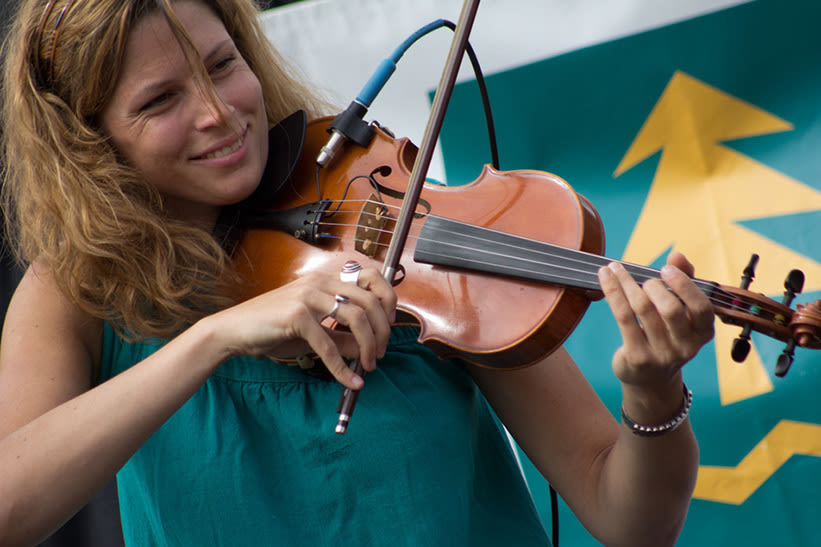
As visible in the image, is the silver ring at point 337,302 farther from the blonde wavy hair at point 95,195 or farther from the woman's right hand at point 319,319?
the blonde wavy hair at point 95,195

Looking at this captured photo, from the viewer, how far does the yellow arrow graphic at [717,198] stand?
1.56 metres

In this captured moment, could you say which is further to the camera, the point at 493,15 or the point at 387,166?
the point at 493,15

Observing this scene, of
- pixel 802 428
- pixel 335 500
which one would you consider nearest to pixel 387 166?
pixel 335 500

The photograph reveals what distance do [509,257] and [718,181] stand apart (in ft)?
3.10

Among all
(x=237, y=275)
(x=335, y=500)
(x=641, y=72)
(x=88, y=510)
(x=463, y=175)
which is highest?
(x=641, y=72)

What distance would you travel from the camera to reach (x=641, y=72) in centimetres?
Answer: 175

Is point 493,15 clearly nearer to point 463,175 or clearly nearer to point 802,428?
point 463,175

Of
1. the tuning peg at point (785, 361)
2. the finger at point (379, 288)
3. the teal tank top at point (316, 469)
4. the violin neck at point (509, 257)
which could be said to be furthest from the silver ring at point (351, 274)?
the tuning peg at point (785, 361)

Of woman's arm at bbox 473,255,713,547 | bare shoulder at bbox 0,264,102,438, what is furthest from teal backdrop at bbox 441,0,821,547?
bare shoulder at bbox 0,264,102,438

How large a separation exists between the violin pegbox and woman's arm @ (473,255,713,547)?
4 centimetres

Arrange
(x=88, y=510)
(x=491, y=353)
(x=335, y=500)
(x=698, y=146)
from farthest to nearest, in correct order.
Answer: (x=88, y=510), (x=698, y=146), (x=335, y=500), (x=491, y=353)

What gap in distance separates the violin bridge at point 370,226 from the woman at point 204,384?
67 millimetres

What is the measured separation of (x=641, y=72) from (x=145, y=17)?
3.78ft

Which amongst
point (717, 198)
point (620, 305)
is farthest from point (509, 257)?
point (717, 198)
